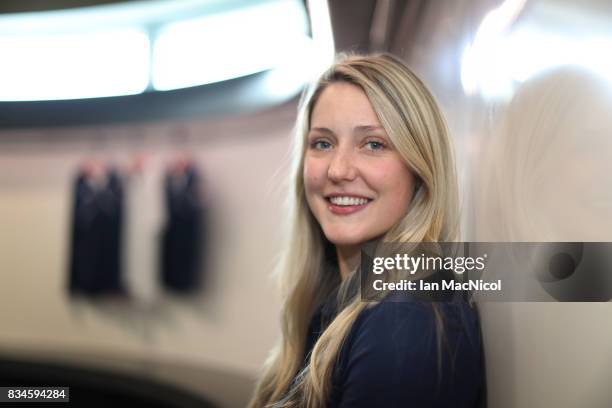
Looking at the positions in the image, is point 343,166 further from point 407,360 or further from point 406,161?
point 407,360

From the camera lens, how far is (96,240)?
272 centimetres

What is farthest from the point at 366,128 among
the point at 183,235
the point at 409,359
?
the point at 183,235

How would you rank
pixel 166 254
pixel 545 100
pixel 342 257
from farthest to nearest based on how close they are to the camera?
1. pixel 166 254
2. pixel 342 257
3. pixel 545 100

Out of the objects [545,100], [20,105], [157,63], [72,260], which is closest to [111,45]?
[157,63]

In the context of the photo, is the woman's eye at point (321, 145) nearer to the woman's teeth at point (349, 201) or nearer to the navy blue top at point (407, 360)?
the woman's teeth at point (349, 201)

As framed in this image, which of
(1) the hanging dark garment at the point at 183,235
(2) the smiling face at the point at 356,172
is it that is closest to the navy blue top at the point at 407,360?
(2) the smiling face at the point at 356,172

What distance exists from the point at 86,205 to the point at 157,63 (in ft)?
2.81

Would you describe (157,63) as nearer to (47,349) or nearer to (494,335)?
(47,349)

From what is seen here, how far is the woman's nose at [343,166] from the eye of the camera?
0.76m

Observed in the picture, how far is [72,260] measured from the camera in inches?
109

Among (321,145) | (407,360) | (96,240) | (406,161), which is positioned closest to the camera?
(407,360)

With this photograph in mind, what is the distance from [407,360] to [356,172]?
11.4 inches

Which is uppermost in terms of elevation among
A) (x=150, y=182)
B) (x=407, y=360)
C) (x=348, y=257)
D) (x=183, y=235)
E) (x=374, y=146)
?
(x=150, y=182)

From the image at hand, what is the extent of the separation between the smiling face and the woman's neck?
0.09ft
